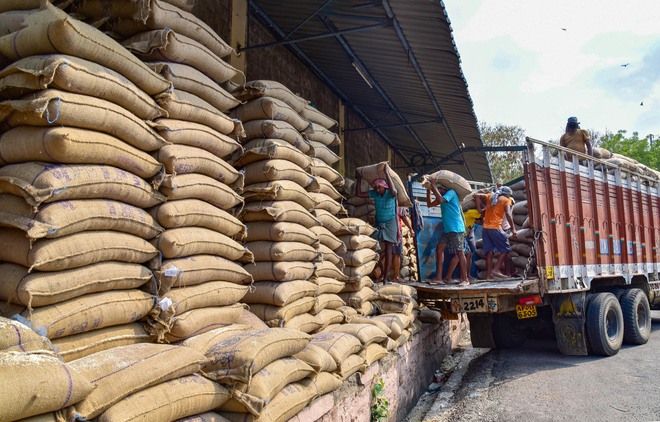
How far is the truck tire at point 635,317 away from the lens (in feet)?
23.5

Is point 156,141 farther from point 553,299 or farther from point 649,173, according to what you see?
point 649,173

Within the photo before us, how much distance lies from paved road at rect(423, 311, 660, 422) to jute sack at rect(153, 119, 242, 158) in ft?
10.4

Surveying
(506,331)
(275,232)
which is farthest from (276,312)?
(506,331)

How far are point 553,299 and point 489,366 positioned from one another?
1178 millimetres

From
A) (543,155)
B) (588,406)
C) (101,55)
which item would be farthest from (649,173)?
(101,55)

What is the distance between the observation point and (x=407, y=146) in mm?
14711

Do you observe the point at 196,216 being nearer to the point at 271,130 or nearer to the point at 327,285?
the point at 271,130

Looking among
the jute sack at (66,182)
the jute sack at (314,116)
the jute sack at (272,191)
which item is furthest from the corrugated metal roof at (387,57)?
the jute sack at (66,182)

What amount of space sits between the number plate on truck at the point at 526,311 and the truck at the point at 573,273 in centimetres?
1

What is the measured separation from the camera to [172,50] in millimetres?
3295

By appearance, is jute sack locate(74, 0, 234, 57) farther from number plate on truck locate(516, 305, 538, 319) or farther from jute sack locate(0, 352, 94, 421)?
number plate on truck locate(516, 305, 538, 319)

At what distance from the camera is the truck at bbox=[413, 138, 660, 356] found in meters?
5.98

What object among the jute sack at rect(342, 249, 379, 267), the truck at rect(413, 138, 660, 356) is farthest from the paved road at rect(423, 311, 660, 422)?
the jute sack at rect(342, 249, 379, 267)

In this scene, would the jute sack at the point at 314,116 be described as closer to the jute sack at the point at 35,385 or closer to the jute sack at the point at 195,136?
the jute sack at the point at 195,136
